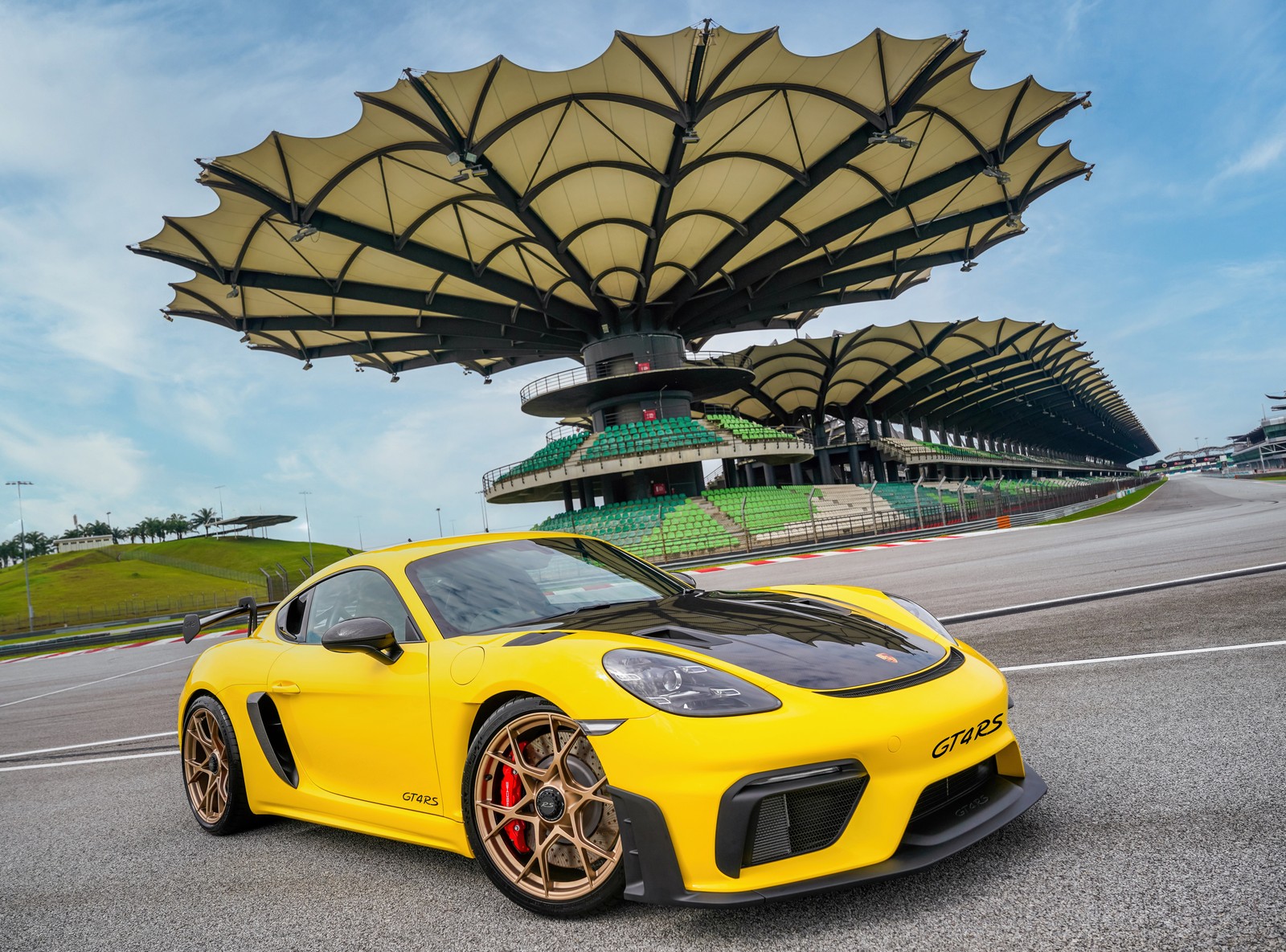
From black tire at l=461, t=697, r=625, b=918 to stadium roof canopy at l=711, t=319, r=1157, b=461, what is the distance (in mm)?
58802

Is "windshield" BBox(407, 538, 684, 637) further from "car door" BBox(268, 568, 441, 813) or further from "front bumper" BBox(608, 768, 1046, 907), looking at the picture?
"front bumper" BBox(608, 768, 1046, 907)

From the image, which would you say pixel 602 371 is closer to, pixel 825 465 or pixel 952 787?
pixel 825 465

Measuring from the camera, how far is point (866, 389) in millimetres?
70250

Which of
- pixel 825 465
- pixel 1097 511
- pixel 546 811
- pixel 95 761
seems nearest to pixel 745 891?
pixel 546 811

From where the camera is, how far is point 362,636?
9.59ft

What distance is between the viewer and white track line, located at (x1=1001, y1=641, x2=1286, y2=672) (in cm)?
481

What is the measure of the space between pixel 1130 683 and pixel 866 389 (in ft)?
225

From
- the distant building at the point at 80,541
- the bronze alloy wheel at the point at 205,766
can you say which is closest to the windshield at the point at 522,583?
the bronze alloy wheel at the point at 205,766

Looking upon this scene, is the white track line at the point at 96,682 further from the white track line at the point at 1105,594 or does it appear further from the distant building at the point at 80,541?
the distant building at the point at 80,541

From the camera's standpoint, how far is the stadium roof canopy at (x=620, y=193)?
21.6 metres

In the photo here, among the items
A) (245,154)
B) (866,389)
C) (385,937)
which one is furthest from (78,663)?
(866,389)

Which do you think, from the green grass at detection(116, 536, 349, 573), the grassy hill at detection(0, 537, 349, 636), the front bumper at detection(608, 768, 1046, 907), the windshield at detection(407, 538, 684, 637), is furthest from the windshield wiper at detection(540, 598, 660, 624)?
the green grass at detection(116, 536, 349, 573)

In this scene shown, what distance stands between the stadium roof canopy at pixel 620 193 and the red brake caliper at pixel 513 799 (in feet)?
67.6

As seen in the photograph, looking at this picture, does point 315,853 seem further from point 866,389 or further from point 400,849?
point 866,389
